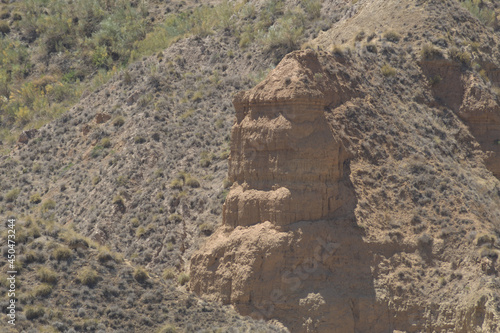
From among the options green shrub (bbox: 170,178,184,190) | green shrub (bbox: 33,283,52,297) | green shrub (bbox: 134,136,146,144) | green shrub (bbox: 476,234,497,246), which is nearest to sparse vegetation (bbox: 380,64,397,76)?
green shrub (bbox: 476,234,497,246)

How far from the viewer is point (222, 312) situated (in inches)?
1106

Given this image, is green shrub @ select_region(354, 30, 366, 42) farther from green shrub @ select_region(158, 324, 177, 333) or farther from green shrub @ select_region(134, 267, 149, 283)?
green shrub @ select_region(158, 324, 177, 333)

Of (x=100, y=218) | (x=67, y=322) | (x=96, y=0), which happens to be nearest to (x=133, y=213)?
(x=100, y=218)

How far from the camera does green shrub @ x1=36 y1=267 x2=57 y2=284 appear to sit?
87.9 ft

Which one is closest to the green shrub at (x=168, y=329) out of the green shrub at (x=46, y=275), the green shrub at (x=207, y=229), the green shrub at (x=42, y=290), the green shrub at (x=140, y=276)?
the green shrub at (x=140, y=276)

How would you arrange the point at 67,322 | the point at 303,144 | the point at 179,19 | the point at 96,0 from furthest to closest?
1. the point at 96,0
2. the point at 179,19
3. the point at 303,144
4. the point at 67,322

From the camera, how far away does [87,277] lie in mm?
27219

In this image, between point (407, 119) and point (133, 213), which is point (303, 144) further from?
point (133, 213)

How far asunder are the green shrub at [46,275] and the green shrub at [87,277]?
79 cm

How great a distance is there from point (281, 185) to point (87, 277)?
23.7 ft

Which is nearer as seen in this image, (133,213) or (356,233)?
(356,233)

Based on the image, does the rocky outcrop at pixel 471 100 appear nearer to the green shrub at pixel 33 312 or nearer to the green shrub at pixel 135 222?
the green shrub at pixel 135 222

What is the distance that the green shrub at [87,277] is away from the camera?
2720 cm

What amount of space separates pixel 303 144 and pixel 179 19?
96.5ft
